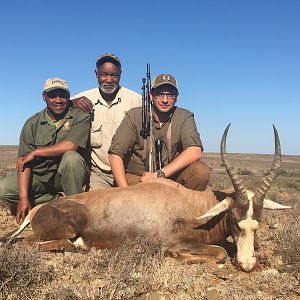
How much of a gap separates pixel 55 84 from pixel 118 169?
1799mm

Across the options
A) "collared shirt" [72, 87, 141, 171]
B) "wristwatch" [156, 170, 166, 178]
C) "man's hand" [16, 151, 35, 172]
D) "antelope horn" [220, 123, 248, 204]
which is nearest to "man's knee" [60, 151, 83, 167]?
"man's hand" [16, 151, 35, 172]

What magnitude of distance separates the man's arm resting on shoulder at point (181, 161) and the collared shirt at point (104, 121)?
1.64 meters

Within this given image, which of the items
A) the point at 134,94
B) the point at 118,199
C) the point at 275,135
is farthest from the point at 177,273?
the point at 134,94

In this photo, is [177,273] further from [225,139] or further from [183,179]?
→ [183,179]

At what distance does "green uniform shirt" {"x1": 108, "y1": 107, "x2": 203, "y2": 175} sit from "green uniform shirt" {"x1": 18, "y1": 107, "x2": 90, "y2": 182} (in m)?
0.68

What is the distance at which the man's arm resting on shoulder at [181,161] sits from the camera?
19.4ft

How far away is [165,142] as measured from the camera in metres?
6.51

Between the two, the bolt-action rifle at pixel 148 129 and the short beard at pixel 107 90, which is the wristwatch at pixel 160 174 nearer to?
the bolt-action rifle at pixel 148 129

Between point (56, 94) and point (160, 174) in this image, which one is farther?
point (56, 94)

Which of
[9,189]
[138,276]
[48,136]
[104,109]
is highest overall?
[104,109]

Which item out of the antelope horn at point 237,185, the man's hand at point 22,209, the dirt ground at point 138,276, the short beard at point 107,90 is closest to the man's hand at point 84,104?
the short beard at point 107,90

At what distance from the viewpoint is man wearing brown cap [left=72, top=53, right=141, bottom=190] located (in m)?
7.31

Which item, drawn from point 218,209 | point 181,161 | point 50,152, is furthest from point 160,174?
point 50,152

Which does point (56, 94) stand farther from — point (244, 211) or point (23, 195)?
point (244, 211)
